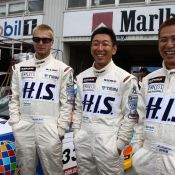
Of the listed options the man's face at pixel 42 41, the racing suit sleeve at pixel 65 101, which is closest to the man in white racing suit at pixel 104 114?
the racing suit sleeve at pixel 65 101

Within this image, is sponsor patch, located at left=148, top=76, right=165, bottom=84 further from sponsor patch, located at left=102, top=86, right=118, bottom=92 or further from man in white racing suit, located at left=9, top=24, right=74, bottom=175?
man in white racing suit, located at left=9, top=24, right=74, bottom=175

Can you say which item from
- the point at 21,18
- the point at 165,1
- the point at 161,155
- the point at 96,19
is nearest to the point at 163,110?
the point at 161,155

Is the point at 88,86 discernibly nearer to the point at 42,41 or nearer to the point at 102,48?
the point at 102,48

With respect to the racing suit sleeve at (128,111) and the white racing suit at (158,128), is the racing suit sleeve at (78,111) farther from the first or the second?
the white racing suit at (158,128)

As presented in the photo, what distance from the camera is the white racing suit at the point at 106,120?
302 cm

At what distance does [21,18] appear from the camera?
1366cm

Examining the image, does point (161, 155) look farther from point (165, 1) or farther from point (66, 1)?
point (66, 1)

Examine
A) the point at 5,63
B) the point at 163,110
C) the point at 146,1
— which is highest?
the point at 146,1

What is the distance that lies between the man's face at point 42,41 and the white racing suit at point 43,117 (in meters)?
0.10

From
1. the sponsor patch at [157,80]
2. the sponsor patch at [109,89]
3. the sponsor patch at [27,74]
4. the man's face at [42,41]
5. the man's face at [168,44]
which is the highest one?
the man's face at [42,41]

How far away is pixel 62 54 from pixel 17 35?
7.55 ft

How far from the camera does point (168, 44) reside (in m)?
2.50

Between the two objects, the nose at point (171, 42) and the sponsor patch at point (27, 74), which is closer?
the nose at point (171, 42)

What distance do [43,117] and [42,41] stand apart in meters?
0.78
